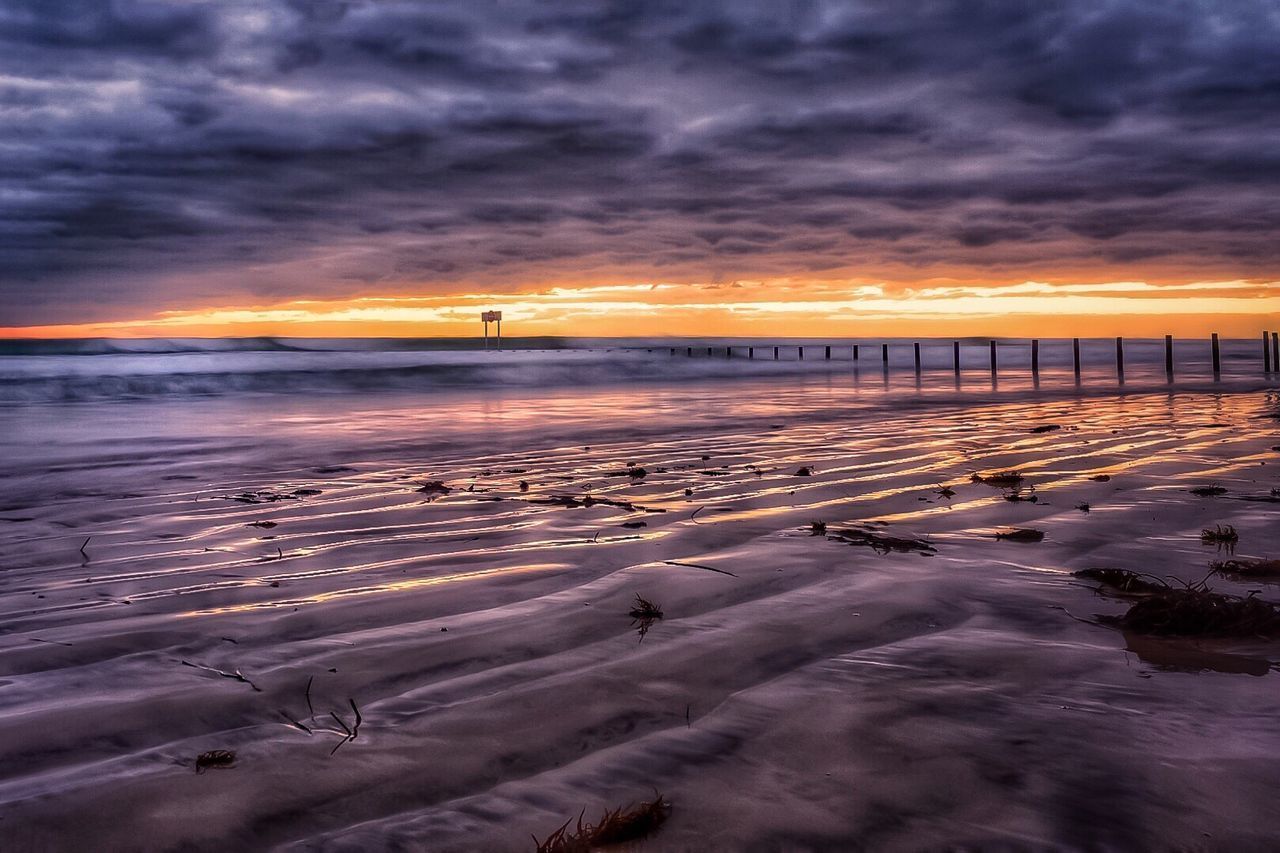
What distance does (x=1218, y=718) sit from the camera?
2.56m

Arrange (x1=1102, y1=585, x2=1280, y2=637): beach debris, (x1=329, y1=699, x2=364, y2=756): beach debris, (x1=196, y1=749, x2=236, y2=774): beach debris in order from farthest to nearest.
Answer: (x1=1102, y1=585, x2=1280, y2=637): beach debris, (x1=329, y1=699, x2=364, y2=756): beach debris, (x1=196, y1=749, x2=236, y2=774): beach debris

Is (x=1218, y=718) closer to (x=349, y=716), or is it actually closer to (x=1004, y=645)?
(x=1004, y=645)

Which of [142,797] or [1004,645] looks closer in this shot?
[142,797]

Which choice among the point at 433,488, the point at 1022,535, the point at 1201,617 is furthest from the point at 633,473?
the point at 1201,617

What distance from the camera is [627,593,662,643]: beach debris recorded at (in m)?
3.58

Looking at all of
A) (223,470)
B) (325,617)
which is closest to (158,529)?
(325,617)

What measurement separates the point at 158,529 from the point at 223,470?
3.51 meters

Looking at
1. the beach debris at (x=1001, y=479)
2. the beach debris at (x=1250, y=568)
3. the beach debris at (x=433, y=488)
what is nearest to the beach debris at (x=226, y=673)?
the beach debris at (x=433, y=488)

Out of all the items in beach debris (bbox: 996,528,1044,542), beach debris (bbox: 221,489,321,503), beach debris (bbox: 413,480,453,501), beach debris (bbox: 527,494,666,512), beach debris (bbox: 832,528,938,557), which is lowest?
beach debris (bbox: 996,528,1044,542)

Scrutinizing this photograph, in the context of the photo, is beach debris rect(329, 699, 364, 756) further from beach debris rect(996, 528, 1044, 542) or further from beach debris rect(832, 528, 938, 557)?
beach debris rect(996, 528, 1044, 542)

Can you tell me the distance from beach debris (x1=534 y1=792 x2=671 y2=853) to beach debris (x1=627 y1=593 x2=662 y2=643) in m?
1.44

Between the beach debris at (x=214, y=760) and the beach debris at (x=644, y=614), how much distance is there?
1609mm

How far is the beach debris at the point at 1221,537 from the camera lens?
4.93m

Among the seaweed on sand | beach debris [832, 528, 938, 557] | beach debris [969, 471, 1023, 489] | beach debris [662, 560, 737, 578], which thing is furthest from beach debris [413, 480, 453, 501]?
beach debris [969, 471, 1023, 489]
